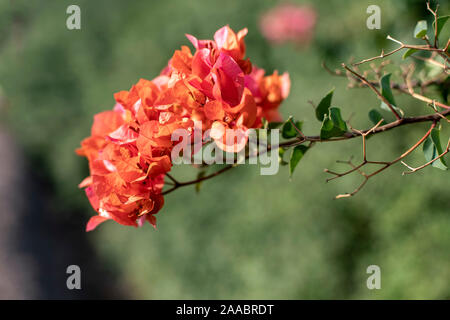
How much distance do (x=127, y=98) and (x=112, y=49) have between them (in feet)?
12.8

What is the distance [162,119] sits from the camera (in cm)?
Result: 47

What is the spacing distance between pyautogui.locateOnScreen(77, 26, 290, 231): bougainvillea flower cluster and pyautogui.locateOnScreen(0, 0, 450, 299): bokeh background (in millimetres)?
199

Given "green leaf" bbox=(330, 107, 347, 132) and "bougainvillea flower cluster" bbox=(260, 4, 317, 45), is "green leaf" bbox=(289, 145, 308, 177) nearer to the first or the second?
"green leaf" bbox=(330, 107, 347, 132)

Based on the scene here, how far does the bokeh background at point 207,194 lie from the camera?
1617mm

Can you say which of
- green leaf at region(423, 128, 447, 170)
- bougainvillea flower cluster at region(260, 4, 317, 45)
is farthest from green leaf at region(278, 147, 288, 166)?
bougainvillea flower cluster at region(260, 4, 317, 45)

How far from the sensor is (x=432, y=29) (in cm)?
54

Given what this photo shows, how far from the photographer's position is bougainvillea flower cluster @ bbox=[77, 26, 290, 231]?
0.46 metres

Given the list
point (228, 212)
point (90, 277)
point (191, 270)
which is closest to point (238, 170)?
point (228, 212)

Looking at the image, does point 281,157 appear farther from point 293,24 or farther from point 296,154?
point 293,24

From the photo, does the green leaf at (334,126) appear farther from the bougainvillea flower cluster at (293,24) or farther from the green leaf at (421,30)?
the bougainvillea flower cluster at (293,24)

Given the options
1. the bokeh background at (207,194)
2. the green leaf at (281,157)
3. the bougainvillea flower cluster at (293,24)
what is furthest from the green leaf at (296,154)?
the bougainvillea flower cluster at (293,24)

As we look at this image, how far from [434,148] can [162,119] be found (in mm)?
294
